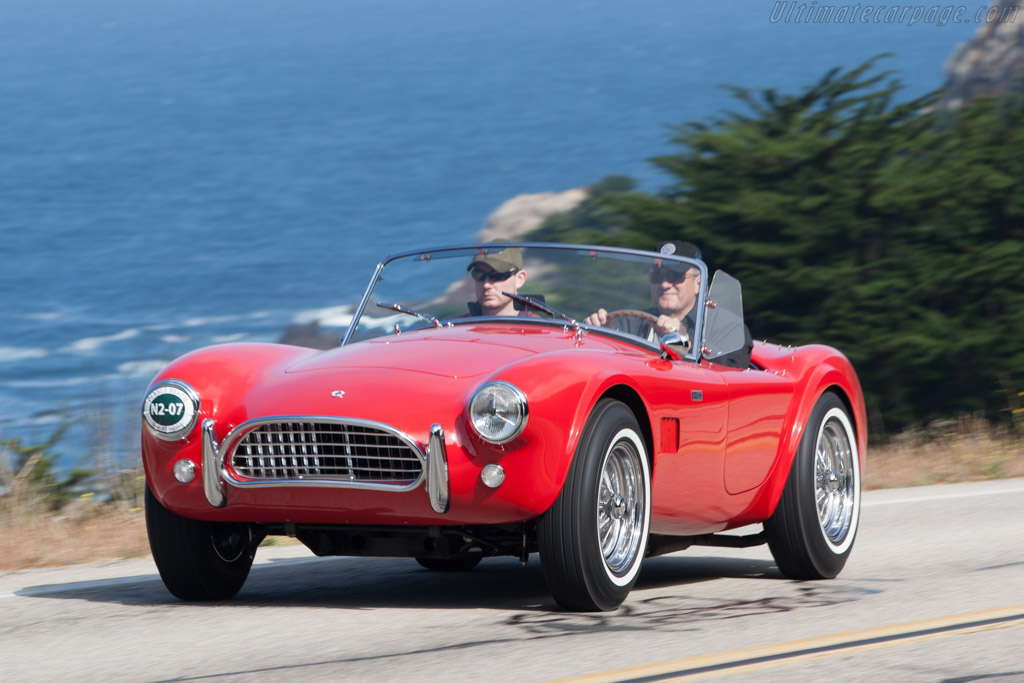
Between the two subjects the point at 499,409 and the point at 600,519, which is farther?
the point at 600,519

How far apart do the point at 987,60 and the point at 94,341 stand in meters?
26.8

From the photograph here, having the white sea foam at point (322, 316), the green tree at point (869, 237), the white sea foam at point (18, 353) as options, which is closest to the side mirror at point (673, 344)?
the green tree at point (869, 237)

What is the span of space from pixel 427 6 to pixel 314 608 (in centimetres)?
14535

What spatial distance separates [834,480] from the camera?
731 cm

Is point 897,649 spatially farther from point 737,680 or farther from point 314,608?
point 314,608

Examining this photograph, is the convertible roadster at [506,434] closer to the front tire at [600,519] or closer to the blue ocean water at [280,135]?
the front tire at [600,519]

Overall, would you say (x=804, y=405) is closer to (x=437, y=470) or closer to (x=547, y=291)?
(x=547, y=291)

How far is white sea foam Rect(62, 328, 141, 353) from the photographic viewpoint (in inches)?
1342

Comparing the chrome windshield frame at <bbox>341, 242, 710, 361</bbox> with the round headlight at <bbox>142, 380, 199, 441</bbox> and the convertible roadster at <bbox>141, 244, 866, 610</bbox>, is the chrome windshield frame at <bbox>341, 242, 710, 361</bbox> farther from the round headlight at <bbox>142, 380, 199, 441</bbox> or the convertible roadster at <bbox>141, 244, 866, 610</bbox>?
the round headlight at <bbox>142, 380, 199, 441</bbox>

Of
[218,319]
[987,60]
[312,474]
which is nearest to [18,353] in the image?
[218,319]

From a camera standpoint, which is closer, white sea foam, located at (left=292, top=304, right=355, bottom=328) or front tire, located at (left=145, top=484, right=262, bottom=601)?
front tire, located at (left=145, top=484, right=262, bottom=601)

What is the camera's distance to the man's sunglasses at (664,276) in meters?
6.85

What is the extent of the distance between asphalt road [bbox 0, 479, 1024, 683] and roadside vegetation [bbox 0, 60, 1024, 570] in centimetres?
984

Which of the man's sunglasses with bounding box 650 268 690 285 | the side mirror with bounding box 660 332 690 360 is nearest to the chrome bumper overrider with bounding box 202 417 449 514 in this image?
the side mirror with bounding box 660 332 690 360
